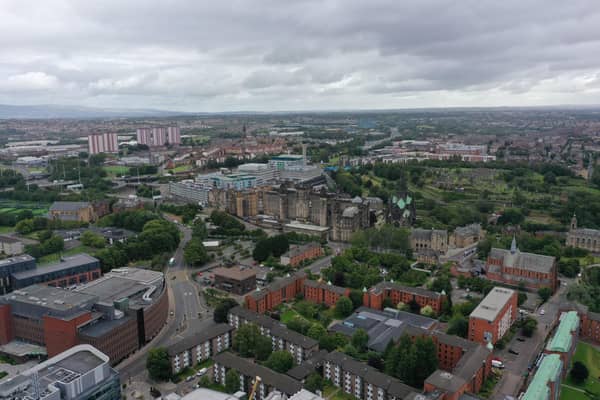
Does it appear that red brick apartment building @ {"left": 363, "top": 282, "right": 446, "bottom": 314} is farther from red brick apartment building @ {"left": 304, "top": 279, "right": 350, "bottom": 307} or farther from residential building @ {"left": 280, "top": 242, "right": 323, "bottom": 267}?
residential building @ {"left": 280, "top": 242, "right": 323, "bottom": 267}

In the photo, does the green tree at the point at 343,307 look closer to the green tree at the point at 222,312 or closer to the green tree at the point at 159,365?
the green tree at the point at 222,312

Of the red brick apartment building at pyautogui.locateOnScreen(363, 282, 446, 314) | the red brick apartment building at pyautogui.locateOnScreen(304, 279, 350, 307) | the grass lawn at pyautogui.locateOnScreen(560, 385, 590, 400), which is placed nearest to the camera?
the grass lawn at pyautogui.locateOnScreen(560, 385, 590, 400)

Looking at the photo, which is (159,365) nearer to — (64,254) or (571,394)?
(571,394)

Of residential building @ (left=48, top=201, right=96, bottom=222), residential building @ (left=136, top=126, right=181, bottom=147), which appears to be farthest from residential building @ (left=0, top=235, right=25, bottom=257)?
residential building @ (left=136, top=126, right=181, bottom=147)

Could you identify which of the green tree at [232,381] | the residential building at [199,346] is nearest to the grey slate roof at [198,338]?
the residential building at [199,346]

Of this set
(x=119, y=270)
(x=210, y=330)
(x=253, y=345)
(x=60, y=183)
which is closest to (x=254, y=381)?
(x=253, y=345)

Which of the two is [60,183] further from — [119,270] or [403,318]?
[403,318]

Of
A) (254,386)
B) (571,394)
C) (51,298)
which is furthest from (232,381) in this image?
(571,394)
